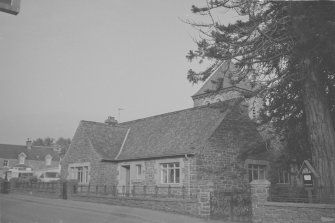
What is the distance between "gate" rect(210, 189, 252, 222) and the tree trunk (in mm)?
4248

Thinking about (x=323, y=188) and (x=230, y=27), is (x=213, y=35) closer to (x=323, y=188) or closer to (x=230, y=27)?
(x=230, y=27)

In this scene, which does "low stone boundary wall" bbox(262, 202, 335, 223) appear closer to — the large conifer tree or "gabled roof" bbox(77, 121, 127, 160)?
the large conifer tree

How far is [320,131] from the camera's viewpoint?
14305 millimetres

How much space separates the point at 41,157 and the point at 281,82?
70540 mm

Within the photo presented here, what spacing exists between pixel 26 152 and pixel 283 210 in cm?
6985

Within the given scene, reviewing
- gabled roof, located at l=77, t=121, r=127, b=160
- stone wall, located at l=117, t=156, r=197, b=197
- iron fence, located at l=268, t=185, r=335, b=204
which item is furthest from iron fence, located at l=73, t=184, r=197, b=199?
iron fence, located at l=268, t=185, r=335, b=204

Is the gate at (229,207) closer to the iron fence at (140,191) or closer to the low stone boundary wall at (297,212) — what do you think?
the low stone boundary wall at (297,212)

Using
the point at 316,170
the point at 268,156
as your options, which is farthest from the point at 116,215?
the point at 268,156

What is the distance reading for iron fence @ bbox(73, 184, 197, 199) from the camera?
68.4 feet

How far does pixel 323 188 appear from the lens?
43.8 ft

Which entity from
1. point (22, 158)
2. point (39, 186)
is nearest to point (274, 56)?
point (39, 186)

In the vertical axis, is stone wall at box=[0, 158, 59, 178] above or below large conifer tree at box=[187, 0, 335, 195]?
below

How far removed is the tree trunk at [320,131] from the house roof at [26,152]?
68.4 meters

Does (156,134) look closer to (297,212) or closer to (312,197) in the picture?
(312,197)
